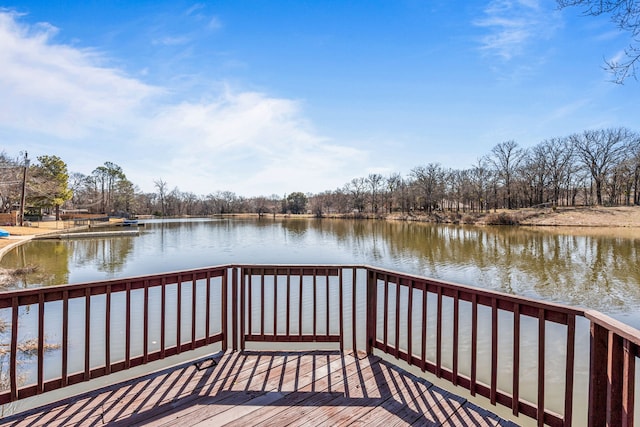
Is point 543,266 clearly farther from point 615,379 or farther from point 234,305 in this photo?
point 234,305

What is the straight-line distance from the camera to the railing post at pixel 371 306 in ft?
10.1

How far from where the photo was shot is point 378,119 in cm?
1648

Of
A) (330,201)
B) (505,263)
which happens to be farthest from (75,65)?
(330,201)

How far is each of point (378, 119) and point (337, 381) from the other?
15.4 meters

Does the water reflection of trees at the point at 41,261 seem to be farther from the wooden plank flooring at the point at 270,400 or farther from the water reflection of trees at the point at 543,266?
the water reflection of trees at the point at 543,266

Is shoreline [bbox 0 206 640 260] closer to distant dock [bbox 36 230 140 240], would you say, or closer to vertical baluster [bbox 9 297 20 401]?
distant dock [bbox 36 230 140 240]

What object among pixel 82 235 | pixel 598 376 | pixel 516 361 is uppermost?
pixel 598 376

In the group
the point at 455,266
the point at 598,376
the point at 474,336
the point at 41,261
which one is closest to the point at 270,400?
the point at 474,336

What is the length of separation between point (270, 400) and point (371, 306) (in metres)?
1.22

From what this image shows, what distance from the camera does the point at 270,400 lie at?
7.90ft

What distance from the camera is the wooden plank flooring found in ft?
7.03

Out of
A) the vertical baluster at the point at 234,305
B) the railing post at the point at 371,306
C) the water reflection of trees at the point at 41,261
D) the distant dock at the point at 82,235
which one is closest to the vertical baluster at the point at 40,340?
the vertical baluster at the point at 234,305

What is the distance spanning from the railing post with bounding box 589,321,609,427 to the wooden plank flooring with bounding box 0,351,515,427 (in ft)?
1.88

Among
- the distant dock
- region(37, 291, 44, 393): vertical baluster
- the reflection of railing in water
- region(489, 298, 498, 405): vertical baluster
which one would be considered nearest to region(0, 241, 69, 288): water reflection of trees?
the distant dock
